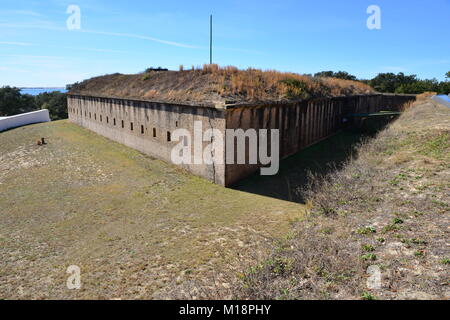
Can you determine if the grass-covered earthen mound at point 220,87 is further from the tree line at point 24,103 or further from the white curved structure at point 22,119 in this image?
the tree line at point 24,103

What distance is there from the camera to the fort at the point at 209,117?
42.7 feet

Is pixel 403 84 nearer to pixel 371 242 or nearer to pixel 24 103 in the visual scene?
pixel 371 242

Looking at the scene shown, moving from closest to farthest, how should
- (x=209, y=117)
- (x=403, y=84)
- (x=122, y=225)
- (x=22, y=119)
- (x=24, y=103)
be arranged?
(x=122, y=225)
(x=209, y=117)
(x=22, y=119)
(x=403, y=84)
(x=24, y=103)

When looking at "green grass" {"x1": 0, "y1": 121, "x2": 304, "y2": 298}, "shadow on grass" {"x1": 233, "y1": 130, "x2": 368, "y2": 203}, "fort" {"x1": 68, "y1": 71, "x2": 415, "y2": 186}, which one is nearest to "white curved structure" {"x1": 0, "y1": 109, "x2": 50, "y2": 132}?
"fort" {"x1": 68, "y1": 71, "x2": 415, "y2": 186}

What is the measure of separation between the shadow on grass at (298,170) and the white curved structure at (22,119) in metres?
29.5

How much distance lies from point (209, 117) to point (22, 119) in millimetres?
29515

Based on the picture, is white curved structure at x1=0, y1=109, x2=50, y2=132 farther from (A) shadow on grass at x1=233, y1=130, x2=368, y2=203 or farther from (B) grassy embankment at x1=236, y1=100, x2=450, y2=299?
(B) grassy embankment at x1=236, y1=100, x2=450, y2=299

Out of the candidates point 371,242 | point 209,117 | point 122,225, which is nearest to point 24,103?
point 209,117

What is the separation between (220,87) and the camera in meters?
14.1

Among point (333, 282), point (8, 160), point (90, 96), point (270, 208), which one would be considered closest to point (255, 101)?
point (270, 208)

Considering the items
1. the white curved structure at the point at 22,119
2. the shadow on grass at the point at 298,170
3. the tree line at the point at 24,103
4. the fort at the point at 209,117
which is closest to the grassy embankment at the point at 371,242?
the shadow on grass at the point at 298,170

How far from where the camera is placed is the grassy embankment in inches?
184

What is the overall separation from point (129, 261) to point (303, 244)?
449cm
